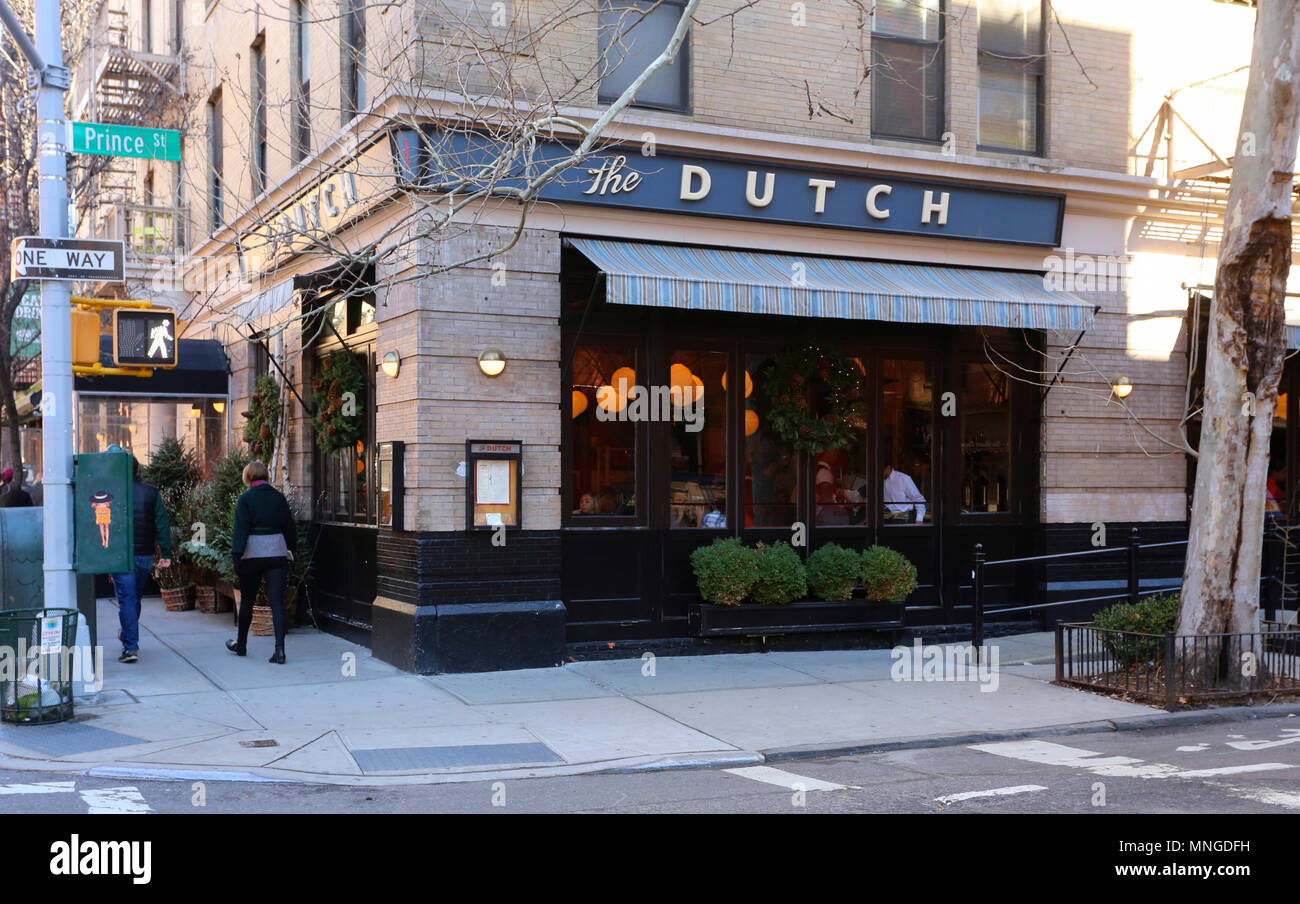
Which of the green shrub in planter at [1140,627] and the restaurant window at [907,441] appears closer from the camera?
the green shrub in planter at [1140,627]

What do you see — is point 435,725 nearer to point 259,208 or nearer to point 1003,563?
point 1003,563

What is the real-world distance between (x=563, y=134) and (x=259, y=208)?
529cm

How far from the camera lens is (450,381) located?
11.4 metres

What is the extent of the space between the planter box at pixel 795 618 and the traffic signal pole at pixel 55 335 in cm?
571

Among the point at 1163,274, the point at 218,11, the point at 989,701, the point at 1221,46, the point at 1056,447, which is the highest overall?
the point at 218,11

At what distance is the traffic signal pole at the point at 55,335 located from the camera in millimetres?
9719

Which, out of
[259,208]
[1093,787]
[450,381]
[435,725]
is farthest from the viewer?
[259,208]

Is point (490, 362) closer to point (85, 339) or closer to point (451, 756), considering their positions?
point (85, 339)

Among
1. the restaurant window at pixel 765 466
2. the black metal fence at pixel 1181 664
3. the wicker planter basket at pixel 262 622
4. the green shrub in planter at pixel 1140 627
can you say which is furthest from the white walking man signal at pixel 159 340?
the green shrub in planter at pixel 1140 627

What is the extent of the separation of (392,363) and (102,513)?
9.32ft

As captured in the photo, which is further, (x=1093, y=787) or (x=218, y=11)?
(x=218, y=11)

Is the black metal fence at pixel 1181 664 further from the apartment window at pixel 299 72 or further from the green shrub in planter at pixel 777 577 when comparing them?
the apartment window at pixel 299 72

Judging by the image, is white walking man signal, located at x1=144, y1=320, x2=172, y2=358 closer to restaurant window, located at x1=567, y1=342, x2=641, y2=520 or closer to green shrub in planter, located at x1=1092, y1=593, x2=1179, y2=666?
restaurant window, located at x1=567, y1=342, x2=641, y2=520
